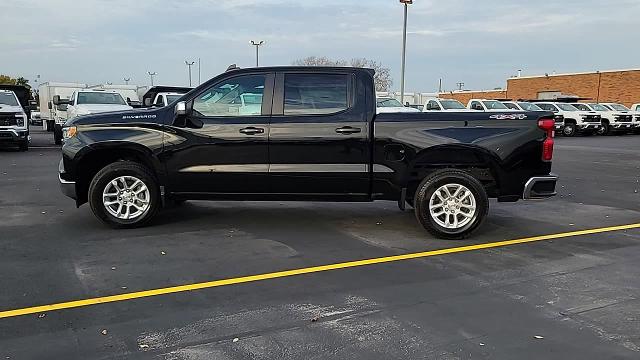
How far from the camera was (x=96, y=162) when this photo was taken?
7086 millimetres

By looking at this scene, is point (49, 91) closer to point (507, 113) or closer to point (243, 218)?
point (243, 218)

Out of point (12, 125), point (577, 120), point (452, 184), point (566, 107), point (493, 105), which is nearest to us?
point (452, 184)

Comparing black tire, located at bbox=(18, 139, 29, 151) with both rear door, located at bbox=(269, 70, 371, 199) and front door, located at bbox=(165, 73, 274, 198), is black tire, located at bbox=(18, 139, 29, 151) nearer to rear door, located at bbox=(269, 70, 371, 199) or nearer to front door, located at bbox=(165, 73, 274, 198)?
front door, located at bbox=(165, 73, 274, 198)

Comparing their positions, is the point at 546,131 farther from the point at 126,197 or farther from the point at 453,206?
the point at 126,197

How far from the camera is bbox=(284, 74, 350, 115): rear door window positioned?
6.76m

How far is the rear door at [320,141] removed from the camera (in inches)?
262

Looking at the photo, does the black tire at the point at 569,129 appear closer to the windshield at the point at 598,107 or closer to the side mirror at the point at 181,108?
the windshield at the point at 598,107

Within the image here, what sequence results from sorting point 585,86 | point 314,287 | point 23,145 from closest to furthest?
point 314,287
point 23,145
point 585,86

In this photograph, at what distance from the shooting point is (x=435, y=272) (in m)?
5.31

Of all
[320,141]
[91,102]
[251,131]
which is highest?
[91,102]

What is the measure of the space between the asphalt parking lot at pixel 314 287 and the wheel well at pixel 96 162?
19.0 inches

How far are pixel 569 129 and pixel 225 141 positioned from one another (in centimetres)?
2827

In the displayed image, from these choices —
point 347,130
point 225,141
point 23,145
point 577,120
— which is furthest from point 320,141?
point 577,120

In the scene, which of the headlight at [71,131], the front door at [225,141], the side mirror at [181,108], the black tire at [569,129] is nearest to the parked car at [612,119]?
the black tire at [569,129]
